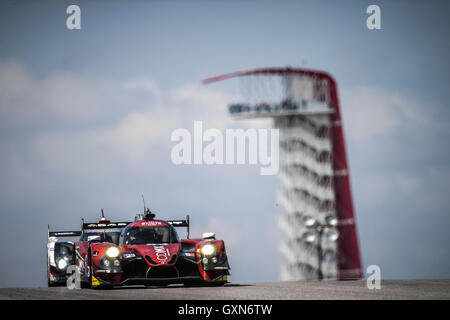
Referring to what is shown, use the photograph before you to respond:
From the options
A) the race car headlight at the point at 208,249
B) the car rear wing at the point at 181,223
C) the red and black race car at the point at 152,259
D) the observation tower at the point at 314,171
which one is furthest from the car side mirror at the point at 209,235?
the observation tower at the point at 314,171

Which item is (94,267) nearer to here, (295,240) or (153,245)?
(153,245)

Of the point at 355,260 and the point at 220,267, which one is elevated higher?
the point at 220,267

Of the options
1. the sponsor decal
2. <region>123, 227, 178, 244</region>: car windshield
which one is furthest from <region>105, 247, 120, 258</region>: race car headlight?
<region>123, 227, 178, 244</region>: car windshield

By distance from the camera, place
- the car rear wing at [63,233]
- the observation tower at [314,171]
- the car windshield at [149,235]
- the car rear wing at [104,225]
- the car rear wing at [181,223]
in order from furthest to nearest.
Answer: the observation tower at [314,171], the car rear wing at [63,233], the car rear wing at [104,225], the car rear wing at [181,223], the car windshield at [149,235]

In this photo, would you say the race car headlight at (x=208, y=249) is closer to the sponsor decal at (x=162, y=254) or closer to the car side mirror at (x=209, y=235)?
the sponsor decal at (x=162, y=254)

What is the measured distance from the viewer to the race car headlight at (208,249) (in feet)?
62.2

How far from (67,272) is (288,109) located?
1561 inches

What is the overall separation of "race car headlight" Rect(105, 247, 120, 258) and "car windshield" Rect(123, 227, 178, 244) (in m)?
1.02

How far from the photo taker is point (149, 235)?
64.5 ft

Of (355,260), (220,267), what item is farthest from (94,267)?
(355,260)

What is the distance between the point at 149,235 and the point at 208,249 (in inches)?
59.4

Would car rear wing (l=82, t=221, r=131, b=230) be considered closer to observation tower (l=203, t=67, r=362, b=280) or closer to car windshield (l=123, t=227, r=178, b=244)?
car windshield (l=123, t=227, r=178, b=244)

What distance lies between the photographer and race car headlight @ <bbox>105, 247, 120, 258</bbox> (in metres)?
18.3
